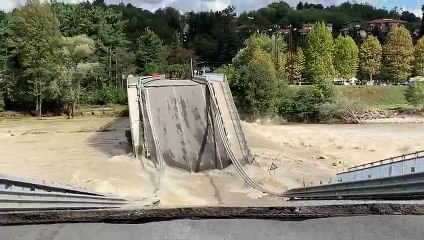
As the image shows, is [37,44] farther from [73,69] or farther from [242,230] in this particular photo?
[242,230]

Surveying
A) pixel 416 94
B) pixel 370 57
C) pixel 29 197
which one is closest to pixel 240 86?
pixel 416 94

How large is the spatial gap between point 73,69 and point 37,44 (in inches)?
174

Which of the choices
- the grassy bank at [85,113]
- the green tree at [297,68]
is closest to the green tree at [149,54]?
the grassy bank at [85,113]

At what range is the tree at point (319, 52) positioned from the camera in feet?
211

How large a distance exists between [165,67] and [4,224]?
6575cm

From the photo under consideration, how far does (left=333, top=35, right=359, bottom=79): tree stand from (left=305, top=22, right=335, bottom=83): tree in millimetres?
1875

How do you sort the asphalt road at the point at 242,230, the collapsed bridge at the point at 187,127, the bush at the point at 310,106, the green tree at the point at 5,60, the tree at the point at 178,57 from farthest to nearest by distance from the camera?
the tree at the point at 178,57 < the green tree at the point at 5,60 < the bush at the point at 310,106 < the collapsed bridge at the point at 187,127 < the asphalt road at the point at 242,230

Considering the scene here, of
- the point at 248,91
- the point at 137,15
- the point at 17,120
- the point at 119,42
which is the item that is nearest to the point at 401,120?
the point at 248,91

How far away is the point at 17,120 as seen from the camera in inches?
2227

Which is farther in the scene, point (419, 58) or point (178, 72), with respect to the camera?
point (419, 58)

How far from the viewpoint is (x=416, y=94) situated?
59.5 meters

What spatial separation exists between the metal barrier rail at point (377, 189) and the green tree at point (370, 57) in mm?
60830

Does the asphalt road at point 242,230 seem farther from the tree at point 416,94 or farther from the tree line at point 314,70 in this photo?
the tree at point 416,94

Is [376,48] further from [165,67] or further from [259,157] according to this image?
[259,157]
